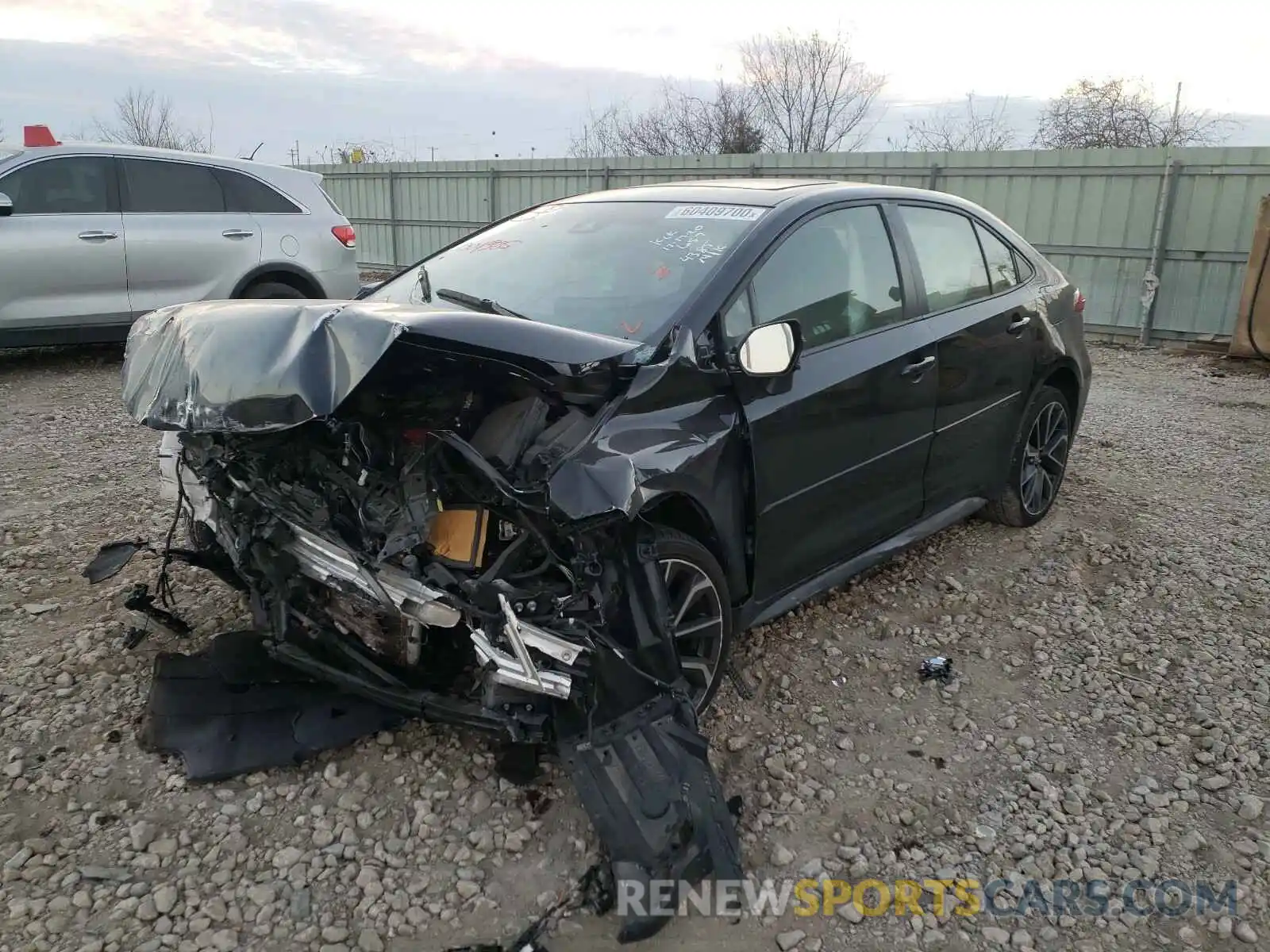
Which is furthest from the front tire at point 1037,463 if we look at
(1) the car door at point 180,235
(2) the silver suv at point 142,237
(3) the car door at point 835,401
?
(1) the car door at point 180,235

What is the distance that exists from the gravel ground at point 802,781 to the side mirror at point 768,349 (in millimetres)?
1165

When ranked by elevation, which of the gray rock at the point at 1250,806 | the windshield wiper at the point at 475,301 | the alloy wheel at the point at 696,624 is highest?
the windshield wiper at the point at 475,301

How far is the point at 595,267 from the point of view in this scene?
3.31 meters

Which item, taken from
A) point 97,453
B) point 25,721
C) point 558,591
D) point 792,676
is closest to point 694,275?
point 558,591

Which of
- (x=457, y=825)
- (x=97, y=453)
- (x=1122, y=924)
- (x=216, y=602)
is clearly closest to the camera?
(x=1122, y=924)

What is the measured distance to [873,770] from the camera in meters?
2.90

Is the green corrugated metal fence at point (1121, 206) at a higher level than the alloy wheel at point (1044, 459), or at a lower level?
higher

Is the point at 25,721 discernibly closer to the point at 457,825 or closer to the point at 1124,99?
the point at 457,825

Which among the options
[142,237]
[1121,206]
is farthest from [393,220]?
[1121,206]

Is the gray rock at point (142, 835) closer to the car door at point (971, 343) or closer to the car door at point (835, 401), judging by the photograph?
the car door at point (835, 401)

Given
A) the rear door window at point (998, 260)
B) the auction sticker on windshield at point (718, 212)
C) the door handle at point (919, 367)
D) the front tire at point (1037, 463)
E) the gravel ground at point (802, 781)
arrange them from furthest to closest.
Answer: the front tire at point (1037, 463)
the rear door window at point (998, 260)
the door handle at point (919, 367)
the auction sticker on windshield at point (718, 212)
the gravel ground at point (802, 781)

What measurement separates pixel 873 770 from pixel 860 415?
1223mm

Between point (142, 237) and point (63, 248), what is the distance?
1.86 ft

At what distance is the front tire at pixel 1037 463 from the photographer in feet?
14.9
